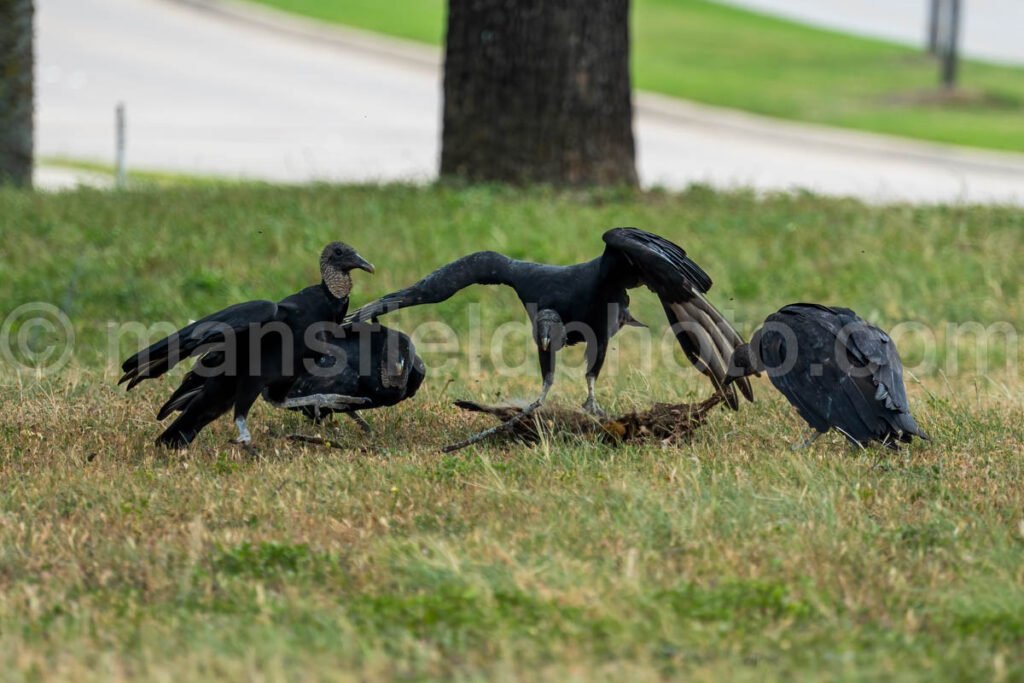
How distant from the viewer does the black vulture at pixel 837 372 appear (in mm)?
6492

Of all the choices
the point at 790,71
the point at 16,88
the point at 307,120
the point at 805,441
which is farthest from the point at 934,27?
the point at 805,441

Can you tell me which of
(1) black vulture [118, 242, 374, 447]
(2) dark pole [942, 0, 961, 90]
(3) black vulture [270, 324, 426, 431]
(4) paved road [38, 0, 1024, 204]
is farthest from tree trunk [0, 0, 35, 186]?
(2) dark pole [942, 0, 961, 90]

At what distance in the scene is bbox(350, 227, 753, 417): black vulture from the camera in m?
6.40

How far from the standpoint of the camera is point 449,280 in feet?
22.5

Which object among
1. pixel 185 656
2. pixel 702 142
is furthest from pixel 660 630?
pixel 702 142

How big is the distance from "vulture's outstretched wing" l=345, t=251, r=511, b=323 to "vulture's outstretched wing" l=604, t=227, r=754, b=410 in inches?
25.6

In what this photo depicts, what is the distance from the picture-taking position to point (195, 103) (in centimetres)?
2578

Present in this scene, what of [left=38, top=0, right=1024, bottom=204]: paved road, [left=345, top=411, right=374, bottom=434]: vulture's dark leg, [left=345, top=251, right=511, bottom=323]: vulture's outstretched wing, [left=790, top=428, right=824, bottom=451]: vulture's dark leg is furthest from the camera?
[left=38, top=0, right=1024, bottom=204]: paved road

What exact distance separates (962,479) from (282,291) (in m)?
6.30

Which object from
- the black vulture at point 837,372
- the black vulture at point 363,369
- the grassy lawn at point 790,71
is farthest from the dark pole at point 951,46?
the black vulture at point 363,369

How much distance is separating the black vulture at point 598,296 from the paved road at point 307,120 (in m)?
10.1

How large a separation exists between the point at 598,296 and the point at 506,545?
1.84 metres

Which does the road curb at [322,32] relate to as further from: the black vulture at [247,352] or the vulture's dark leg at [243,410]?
the vulture's dark leg at [243,410]

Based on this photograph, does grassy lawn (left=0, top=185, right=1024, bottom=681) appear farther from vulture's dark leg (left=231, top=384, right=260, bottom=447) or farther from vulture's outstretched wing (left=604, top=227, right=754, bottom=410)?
vulture's outstretched wing (left=604, top=227, right=754, bottom=410)
